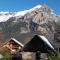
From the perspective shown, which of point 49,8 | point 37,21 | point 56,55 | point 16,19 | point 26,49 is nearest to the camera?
point 56,55

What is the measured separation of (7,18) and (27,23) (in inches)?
769

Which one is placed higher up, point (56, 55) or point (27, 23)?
point (27, 23)

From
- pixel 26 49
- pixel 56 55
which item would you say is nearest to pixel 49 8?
pixel 26 49

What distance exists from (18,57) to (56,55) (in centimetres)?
652

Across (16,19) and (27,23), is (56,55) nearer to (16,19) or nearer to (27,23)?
(27,23)

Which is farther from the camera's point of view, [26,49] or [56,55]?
[26,49]

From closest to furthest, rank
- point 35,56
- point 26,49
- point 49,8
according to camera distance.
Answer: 1. point 35,56
2. point 26,49
3. point 49,8

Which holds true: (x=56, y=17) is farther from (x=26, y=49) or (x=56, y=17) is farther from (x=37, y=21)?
(x=26, y=49)

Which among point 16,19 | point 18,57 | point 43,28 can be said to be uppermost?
point 16,19

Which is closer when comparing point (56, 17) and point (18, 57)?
point (18, 57)

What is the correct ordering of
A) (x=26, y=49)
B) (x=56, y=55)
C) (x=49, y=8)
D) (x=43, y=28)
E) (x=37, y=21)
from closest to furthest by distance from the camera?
(x=56, y=55) → (x=26, y=49) → (x=43, y=28) → (x=37, y=21) → (x=49, y=8)

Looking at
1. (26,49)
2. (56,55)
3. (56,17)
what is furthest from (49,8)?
(56,55)

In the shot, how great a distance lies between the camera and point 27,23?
328 ft

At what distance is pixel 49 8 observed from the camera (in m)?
105
